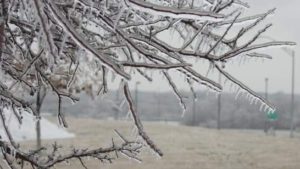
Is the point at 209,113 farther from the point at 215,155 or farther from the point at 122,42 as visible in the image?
the point at 122,42

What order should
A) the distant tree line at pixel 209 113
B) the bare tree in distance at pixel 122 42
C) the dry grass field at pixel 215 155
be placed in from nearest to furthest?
the bare tree in distance at pixel 122 42 → the dry grass field at pixel 215 155 → the distant tree line at pixel 209 113

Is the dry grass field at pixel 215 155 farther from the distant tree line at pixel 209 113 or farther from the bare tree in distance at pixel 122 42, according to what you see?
the distant tree line at pixel 209 113

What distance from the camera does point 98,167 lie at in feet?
55.6

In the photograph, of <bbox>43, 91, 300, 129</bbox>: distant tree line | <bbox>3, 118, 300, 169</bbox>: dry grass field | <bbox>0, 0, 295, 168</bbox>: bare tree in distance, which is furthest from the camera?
<bbox>43, 91, 300, 129</bbox>: distant tree line

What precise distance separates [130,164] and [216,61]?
17.0 m

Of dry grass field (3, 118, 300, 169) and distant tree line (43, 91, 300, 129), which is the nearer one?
dry grass field (3, 118, 300, 169)

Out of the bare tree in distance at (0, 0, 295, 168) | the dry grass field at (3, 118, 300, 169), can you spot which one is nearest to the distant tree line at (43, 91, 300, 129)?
the dry grass field at (3, 118, 300, 169)

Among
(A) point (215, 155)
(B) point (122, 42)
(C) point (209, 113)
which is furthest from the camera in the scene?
(C) point (209, 113)

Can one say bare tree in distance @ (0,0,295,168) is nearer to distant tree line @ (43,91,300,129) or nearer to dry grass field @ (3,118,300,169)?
dry grass field @ (3,118,300,169)

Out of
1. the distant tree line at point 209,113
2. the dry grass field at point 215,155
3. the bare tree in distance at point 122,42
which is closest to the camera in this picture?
the bare tree in distance at point 122,42

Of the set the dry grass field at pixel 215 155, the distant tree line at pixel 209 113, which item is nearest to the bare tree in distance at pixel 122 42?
the dry grass field at pixel 215 155

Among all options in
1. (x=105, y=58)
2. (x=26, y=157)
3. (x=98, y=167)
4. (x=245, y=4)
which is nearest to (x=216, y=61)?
(x=245, y=4)

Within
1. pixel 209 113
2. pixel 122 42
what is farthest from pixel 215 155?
pixel 209 113

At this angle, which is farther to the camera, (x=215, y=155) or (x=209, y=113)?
(x=209, y=113)
